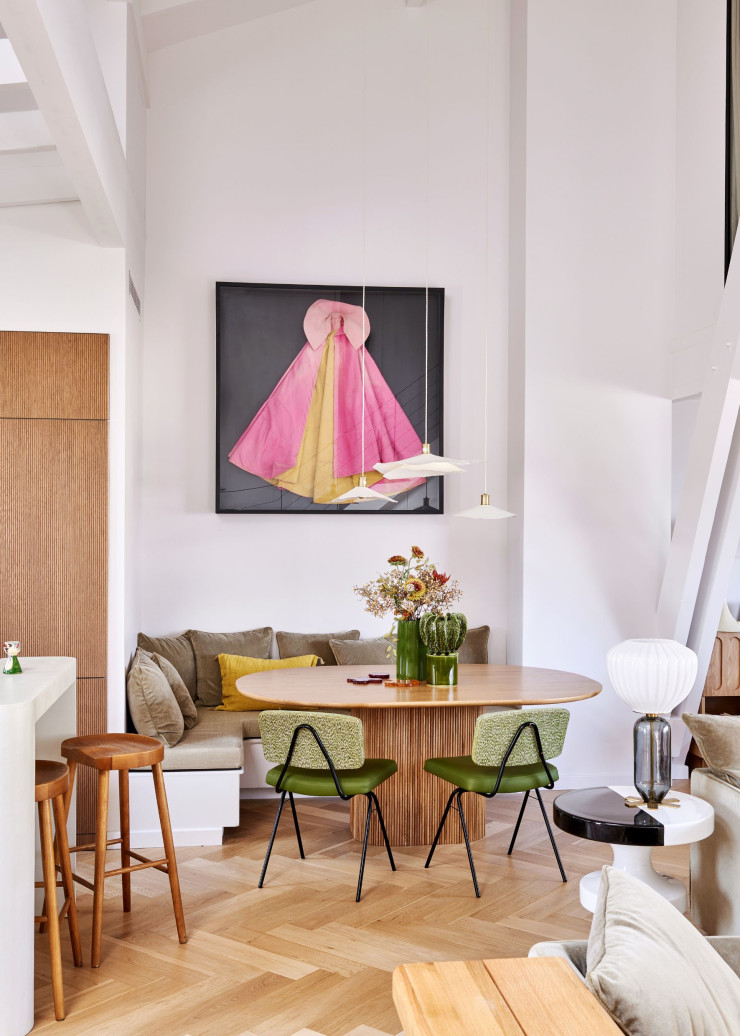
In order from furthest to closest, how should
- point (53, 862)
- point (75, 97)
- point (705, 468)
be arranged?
1. point (705, 468)
2. point (75, 97)
3. point (53, 862)

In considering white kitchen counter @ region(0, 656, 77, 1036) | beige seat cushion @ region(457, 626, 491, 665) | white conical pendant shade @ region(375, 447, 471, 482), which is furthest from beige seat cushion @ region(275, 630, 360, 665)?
white kitchen counter @ region(0, 656, 77, 1036)

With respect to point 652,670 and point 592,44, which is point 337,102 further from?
point 652,670

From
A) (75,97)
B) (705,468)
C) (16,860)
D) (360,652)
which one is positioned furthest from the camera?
(360,652)

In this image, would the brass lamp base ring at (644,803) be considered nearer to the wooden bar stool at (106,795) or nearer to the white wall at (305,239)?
the wooden bar stool at (106,795)

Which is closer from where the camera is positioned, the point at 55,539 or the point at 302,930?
the point at 302,930

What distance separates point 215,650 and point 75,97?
129 inches

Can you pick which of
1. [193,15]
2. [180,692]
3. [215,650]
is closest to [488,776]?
[180,692]

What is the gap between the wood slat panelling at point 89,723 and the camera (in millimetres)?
4453

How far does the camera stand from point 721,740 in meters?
3.21

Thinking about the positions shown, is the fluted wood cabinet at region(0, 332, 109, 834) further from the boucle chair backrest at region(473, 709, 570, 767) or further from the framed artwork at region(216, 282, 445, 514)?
the boucle chair backrest at region(473, 709, 570, 767)

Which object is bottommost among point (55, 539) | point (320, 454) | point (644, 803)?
point (644, 803)

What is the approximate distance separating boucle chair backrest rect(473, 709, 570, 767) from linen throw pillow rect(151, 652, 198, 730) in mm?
1808

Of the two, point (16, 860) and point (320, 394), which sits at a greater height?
point (320, 394)

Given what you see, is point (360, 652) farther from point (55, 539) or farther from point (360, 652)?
point (55, 539)
